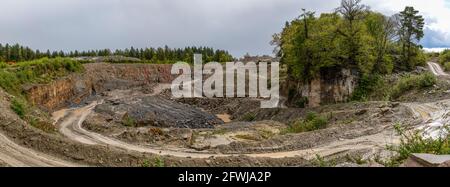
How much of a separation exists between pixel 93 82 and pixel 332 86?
44056 mm

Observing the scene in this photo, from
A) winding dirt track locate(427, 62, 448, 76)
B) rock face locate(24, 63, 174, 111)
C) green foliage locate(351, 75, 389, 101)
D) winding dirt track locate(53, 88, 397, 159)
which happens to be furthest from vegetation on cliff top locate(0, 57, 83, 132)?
winding dirt track locate(427, 62, 448, 76)

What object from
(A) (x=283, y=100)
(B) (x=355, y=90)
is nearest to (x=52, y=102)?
(A) (x=283, y=100)

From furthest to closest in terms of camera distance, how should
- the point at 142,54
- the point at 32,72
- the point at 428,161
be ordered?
the point at 142,54 < the point at 32,72 < the point at 428,161

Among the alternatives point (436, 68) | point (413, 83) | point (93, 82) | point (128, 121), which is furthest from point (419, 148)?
point (93, 82)

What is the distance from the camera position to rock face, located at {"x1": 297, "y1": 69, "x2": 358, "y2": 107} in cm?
4247

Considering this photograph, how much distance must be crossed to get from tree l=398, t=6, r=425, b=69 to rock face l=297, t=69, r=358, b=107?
47.2 ft

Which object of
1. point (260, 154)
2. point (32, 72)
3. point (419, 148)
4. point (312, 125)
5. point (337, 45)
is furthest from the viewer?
point (32, 72)

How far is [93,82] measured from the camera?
7412cm

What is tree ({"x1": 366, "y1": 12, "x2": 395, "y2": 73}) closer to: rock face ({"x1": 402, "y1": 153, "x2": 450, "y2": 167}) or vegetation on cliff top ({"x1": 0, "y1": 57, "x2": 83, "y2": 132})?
vegetation on cliff top ({"x1": 0, "y1": 57, "x2": 83, "y2": 132})

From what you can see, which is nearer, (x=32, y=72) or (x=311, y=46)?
(x=311, y=46)

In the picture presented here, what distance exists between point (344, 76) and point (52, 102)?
33149 mm

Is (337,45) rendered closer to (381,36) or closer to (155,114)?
(381,36)

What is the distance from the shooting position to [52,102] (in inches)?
2114

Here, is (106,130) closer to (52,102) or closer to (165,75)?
(52,102)
